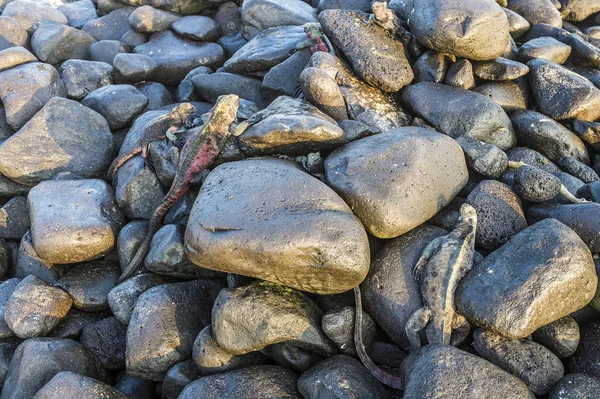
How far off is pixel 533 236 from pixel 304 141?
1930 mm

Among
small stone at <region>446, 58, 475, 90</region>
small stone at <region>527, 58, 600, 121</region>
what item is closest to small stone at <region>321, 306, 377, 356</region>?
small stone at <region>446, 58, 475, 90</region>

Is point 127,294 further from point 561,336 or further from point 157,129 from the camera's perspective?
point 561,336

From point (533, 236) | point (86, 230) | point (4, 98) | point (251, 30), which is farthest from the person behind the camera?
point (251, 30)

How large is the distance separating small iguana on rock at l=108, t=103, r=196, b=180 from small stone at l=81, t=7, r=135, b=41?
3.33 meters

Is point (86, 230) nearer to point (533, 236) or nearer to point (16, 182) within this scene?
point (16, 182)

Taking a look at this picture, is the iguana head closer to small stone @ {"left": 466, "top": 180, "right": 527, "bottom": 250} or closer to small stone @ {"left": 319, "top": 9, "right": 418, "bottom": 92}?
small stone @ {"left": 319, "top": 9, "right": 418, "bottom": 92}

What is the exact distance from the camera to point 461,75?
5203 mm

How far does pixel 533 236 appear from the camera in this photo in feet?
12.0

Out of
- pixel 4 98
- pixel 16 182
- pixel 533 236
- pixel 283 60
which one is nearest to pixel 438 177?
pixel 533 236

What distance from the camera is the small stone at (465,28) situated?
4.95 metres

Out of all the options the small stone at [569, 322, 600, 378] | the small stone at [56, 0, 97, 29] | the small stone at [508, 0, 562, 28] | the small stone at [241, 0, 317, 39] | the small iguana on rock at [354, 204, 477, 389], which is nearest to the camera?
the small stone at [569, 322, 600, 378]

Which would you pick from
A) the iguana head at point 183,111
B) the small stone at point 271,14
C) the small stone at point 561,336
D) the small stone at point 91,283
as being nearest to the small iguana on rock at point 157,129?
the iguana head at point 183,111

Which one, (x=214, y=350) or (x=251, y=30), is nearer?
(x=214, y=350)

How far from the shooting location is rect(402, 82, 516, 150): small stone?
491 cm
